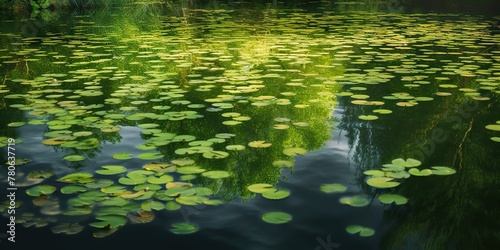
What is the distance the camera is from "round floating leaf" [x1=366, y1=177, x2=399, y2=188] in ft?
10.6

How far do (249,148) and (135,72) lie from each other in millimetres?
3448

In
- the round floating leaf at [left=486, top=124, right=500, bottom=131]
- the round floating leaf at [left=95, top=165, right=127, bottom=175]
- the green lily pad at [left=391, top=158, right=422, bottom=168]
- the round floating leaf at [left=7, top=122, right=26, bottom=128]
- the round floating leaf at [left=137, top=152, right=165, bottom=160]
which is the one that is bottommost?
the green lily pad at [left=391, top=158, right=422, bottom=168]

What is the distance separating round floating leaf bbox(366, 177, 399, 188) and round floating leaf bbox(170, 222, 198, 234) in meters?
1.21

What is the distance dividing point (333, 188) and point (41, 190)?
1.82m

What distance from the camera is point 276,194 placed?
10.4 ft

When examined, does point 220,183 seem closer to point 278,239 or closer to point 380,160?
point 278,239

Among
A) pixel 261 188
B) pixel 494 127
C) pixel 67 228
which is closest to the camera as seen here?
pixel 67 228

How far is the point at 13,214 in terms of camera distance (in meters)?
2.90

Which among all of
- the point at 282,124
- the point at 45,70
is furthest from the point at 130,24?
the point at 282,124

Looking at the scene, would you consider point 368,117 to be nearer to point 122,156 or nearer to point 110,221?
point 122,156

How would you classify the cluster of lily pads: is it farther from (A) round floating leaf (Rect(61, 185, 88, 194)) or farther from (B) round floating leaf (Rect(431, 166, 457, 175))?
(A) round floating leaf (Rect(61, 185, 88, 194))

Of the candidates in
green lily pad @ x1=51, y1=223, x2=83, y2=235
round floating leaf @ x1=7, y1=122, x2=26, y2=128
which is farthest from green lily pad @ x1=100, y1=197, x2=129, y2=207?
round floating leaf @ x1=7, y1=122, x2=26, y2=128

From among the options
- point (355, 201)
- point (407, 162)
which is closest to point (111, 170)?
point (355, 201)

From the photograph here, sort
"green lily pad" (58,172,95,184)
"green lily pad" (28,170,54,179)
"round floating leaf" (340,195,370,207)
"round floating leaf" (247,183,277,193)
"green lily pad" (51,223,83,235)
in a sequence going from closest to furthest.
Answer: "green lily pad" (51,223,83,235) < "round floating leaf" (340,195,370,207) < "round floating leaf" (247,183,277,193) < "green lily pad" (58,172,95,184) < "green lily pad" (28,170,54,179)
